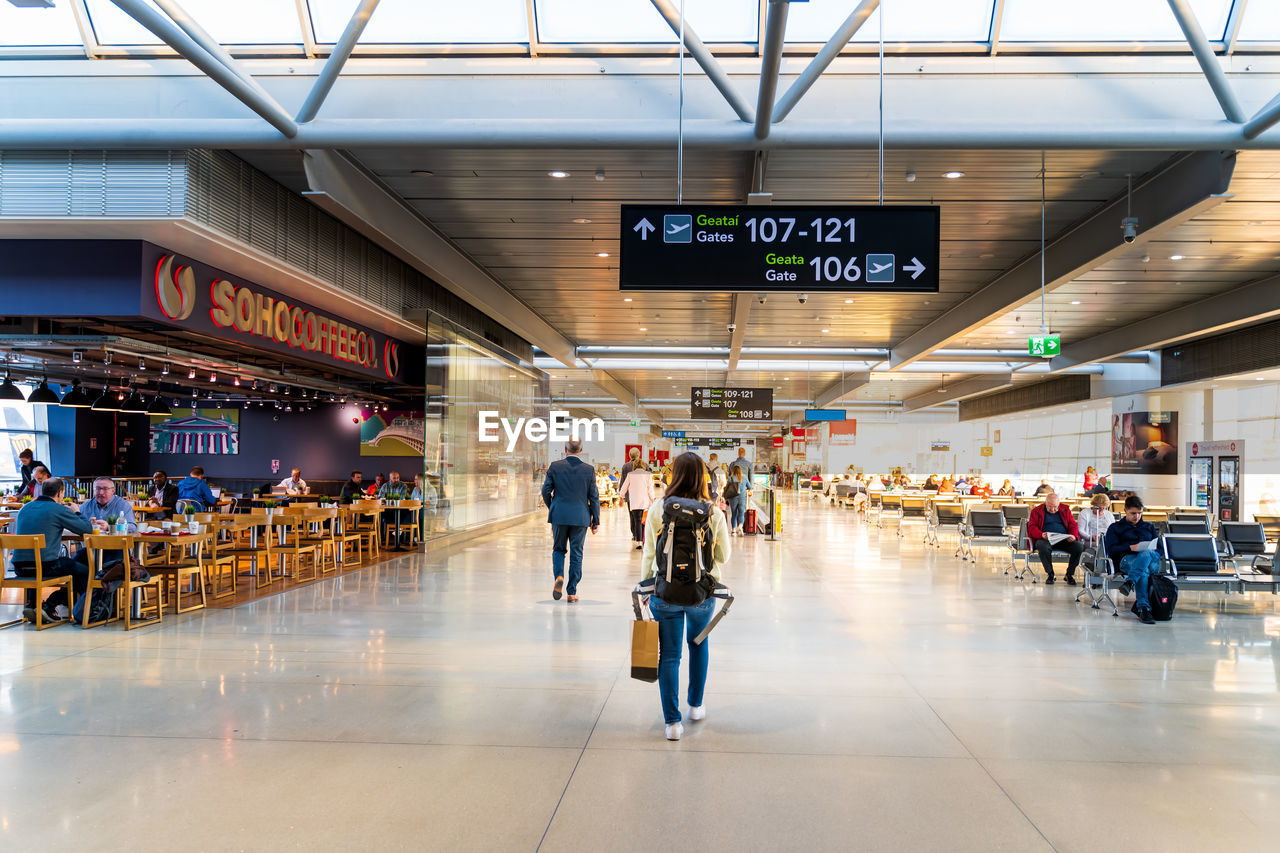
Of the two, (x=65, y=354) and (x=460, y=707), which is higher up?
(x=65, y=354)

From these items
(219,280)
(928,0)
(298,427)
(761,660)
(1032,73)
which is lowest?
(761,660)

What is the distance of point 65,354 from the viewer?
12516 millimetres

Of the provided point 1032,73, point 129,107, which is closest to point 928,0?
point 1032,73

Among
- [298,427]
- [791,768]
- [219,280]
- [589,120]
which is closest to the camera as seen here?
[791,768]

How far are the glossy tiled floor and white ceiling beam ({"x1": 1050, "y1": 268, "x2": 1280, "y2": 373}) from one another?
7.42 meters

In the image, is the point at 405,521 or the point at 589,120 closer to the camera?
the point at 589,120

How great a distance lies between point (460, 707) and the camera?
16.1 feet

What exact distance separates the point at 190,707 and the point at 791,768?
3470 millimetres

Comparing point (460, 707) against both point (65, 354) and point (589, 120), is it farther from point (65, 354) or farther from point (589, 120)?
point (65, 354)

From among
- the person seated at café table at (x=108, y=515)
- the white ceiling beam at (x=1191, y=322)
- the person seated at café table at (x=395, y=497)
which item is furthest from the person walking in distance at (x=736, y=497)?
the person seated at café table at (x=108, y=515)

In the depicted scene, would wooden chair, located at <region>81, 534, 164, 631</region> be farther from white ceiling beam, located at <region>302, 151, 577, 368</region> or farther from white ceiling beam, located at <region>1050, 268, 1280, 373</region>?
white ceiling beam, located at <region>1050, 268, 1280, 373</region>

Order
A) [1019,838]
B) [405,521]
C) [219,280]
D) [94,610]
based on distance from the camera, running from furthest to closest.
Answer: [405,521], [219,280], [94,610], [1019,838]

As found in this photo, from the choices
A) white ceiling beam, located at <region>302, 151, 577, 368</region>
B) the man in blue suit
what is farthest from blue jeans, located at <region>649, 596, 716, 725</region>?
white ceiling beam, located at <region>302, 151, 577, 368</region>

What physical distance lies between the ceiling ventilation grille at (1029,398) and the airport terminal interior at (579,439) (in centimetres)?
766
